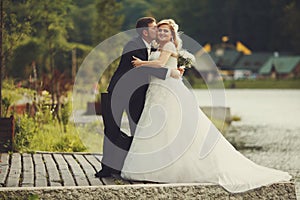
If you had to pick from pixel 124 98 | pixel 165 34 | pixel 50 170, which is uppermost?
pixel 165 34

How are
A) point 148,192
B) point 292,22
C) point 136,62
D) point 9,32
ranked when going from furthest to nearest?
1. point 292,22
2. point 9,32
3. point 136,62
4. point 148,192

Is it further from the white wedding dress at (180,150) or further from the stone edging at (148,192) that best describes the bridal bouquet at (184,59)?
the stone edging at (148,192)

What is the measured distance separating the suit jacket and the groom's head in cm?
7

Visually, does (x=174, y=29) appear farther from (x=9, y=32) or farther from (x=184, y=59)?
(x=9, y=32)

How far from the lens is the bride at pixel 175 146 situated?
8.62 m

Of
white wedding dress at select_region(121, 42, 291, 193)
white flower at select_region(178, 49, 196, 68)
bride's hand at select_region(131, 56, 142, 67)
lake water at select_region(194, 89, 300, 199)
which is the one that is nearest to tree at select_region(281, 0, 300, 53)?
lake water at select_region(194, 89, 300, 199)

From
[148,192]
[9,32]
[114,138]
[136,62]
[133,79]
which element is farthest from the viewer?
[9,32]

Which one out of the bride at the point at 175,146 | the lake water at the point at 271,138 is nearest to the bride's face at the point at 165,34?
the bride at the point at 175,146

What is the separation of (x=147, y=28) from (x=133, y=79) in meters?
0.57

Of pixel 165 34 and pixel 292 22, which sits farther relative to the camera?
pixel 292 22

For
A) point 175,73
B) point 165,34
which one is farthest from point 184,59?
point 165,34

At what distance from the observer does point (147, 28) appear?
9164 millimetres

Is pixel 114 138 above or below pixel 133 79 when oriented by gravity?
below

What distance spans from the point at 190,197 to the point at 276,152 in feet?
29.2
